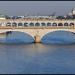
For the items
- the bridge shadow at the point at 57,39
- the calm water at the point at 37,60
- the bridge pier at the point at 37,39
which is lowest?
the bridge shadow at the point at 57,39

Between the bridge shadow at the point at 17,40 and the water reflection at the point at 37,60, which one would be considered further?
the bridge shadow at the point at 17,40

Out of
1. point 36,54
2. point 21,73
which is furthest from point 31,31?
point 21,73

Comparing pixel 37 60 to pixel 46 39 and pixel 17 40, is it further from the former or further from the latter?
pixel 46 39

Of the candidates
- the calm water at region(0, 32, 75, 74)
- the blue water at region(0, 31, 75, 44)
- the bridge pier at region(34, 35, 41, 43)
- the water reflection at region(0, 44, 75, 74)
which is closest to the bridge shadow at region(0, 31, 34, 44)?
the blue water at region(0, 31, 75, 44)

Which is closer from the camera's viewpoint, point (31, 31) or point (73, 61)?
point (73, 61)

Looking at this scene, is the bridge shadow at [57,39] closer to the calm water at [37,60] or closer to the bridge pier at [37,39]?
the bridge pier at [37,39]

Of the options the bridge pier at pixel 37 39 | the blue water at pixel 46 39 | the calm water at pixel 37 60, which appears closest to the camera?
the calm water at pixel 37 60

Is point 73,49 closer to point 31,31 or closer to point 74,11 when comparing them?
point 31,31

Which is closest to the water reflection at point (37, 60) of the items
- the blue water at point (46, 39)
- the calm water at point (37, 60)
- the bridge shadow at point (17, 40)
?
the calm water at point (37, 60)

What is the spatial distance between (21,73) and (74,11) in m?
40.1

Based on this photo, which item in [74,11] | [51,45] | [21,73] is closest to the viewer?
[21,73]

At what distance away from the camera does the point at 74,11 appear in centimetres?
5594

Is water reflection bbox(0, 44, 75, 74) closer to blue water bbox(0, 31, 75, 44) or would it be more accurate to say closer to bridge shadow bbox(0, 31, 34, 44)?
bridge shadow bbox(0, 31, 34, 44)

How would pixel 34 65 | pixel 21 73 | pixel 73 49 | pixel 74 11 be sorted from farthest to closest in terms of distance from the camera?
pixel 74 11 < pixel 73 49 < pixel 34 65 < pixel 21 73
